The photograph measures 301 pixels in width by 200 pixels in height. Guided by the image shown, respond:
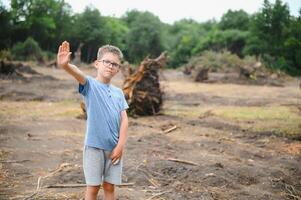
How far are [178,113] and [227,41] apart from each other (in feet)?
148

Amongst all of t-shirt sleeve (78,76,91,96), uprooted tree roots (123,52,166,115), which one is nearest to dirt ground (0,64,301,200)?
uprooted tree roots (123,52,166,115)

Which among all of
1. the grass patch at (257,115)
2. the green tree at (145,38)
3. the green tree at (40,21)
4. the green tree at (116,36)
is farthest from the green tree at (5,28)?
the grass patch at (257,115)

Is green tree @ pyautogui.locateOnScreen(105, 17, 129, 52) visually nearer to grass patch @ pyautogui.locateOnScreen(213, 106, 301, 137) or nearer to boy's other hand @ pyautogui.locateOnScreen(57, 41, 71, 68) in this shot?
grass patch @ pyautogui.locateOnScreen(213, 106, 301, 137)

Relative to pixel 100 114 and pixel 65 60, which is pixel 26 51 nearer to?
pixel 100 114

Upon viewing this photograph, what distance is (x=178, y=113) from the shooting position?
43.1ft

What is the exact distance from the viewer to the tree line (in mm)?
45719

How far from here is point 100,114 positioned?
3730 mm

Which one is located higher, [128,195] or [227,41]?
[227,41]

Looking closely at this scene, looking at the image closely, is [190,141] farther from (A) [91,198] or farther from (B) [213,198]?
(A) [91,198]

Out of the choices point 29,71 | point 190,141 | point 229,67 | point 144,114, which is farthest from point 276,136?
point 229,67

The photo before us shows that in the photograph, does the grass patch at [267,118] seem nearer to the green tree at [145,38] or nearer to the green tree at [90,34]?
the green tree at [90,34]

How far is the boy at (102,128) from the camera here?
3693mm

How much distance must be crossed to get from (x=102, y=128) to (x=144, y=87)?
8.32 meters

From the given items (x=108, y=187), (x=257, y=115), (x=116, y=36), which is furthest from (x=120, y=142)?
(x=116, y=36)
